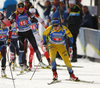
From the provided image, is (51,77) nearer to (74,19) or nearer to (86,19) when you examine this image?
(74,19)

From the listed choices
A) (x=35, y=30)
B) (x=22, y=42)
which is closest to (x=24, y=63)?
(x=22, y=42)

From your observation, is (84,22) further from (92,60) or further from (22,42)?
(22,42)

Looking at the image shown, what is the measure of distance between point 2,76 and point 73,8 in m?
4.10

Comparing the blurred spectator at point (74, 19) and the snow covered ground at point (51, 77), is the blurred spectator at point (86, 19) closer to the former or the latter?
the blurred spectator at point (74, 19)

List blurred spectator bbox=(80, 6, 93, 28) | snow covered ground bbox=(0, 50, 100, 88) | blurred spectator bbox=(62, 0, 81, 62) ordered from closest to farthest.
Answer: snow covered ground bbox=(0, 50, 100, 88)
blurred spectator bbox=(62, 0, 81, 62)
blurred spectator bbox=(80, 6, 93, 28)

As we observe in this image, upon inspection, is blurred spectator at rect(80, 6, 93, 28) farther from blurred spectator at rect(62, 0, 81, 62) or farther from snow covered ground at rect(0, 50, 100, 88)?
snow covered ground at rect(0, 50, 100, 88)

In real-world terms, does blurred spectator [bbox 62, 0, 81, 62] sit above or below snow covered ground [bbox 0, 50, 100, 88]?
above

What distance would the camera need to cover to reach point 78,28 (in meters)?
11.2

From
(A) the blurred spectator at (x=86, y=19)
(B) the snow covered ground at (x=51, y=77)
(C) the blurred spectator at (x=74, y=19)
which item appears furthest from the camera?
(A) the blurred spectator at (x=86, y=19)

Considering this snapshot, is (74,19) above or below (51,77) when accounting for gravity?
above

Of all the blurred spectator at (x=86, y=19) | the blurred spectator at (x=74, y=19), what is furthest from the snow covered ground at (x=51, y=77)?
the blurred spectator at (x=86, y=19)

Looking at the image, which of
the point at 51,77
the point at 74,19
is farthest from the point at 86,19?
the point at 51,77

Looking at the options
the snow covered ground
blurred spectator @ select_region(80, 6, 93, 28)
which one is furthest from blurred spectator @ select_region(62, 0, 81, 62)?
the snow covered ground

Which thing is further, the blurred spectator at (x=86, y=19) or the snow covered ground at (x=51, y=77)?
the blurred spectator at (x=86, y=19)
